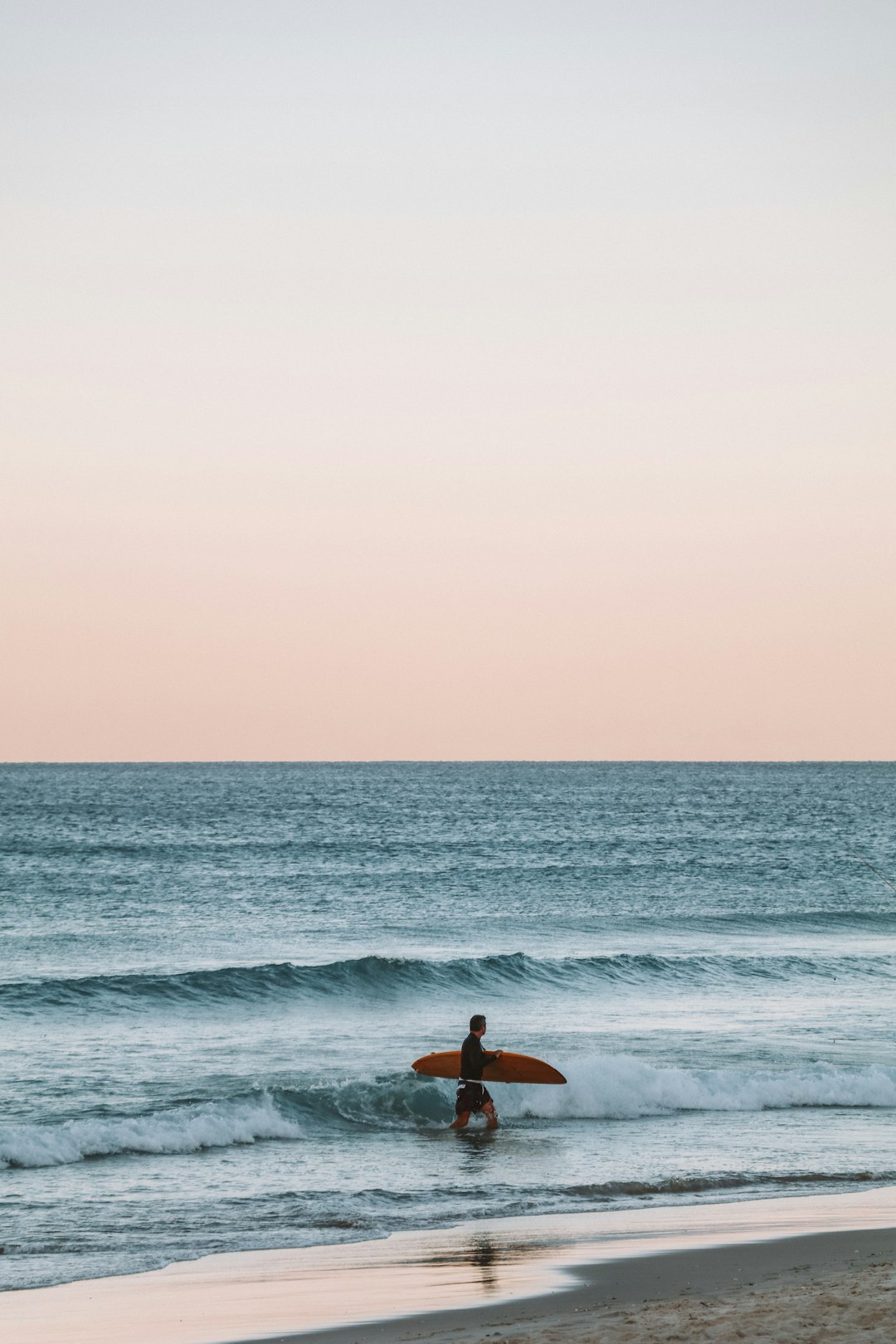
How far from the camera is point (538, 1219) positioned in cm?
1045

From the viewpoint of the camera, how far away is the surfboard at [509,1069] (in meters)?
15.1

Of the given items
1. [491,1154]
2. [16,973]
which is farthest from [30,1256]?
[16,973]

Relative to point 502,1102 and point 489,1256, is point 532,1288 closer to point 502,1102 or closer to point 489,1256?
point 489,1256

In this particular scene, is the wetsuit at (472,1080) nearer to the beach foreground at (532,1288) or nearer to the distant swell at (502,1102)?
the distant swell at (502,1102)

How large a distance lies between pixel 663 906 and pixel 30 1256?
87.9ft

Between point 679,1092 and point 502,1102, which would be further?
point 679,1092

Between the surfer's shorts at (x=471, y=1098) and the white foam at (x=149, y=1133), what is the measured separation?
5.77ft

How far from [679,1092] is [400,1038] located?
15.2ft

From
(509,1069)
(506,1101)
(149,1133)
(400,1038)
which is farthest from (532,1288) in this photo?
(400,1038)

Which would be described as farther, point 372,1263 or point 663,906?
point 663,906

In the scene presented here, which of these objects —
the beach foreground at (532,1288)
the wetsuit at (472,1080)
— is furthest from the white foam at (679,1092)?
the beach foreground at (532,1288)

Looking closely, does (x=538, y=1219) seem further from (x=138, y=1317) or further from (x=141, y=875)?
(x=141, y=875)

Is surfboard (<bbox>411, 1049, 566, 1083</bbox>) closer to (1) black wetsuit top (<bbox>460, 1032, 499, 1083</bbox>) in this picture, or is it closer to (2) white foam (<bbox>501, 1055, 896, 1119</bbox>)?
(2) white foam (<bbox>501, 1055, 896, 1119</bbox>)

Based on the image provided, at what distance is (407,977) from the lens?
23219 millimetres
